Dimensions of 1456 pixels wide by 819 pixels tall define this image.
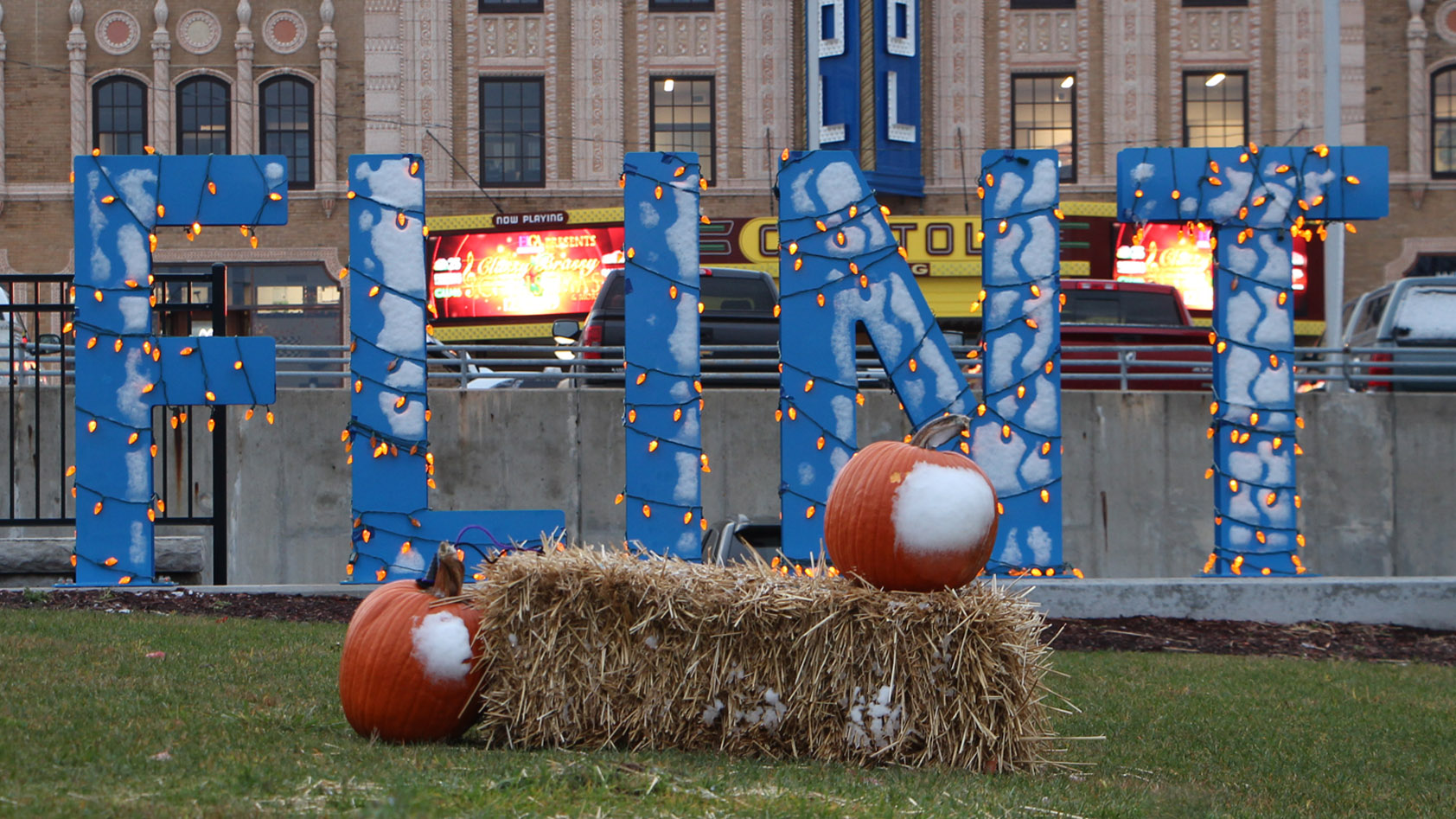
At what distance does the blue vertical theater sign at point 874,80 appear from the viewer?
26.4 metres

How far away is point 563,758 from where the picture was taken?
4.72 metres

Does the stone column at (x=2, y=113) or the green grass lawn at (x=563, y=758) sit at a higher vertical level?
the stone column at (x=2, y=113)

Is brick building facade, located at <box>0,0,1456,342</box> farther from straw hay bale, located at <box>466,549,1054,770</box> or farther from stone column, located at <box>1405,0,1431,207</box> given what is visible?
straw hay bale, located at <box>466,549,1054,770</box>

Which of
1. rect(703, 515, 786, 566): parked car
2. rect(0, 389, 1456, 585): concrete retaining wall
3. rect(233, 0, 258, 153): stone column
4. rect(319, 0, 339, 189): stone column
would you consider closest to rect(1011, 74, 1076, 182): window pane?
rect(319, 0, 339, 189): stone column

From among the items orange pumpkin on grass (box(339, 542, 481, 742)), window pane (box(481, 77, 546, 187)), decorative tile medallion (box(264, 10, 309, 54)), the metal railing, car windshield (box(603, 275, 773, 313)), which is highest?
decorative tile medallion (box(264, 10, 309, 54))

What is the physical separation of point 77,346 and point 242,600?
7.59 feet

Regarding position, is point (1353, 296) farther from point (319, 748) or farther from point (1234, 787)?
point (319, 748)

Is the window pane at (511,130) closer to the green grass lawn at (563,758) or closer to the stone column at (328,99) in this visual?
the stone column at (328,99)

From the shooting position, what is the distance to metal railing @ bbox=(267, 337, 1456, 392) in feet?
43.1

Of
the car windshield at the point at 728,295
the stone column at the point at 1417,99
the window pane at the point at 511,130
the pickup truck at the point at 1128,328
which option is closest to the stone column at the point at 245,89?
the window pane at the point at 511,130

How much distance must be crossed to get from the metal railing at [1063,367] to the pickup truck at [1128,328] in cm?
4

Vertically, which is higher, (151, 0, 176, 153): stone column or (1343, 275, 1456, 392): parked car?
(151, 0, 176, 153): stone column

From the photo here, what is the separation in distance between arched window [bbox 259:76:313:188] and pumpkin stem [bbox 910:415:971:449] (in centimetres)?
2406

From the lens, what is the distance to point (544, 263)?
25.6 meters
